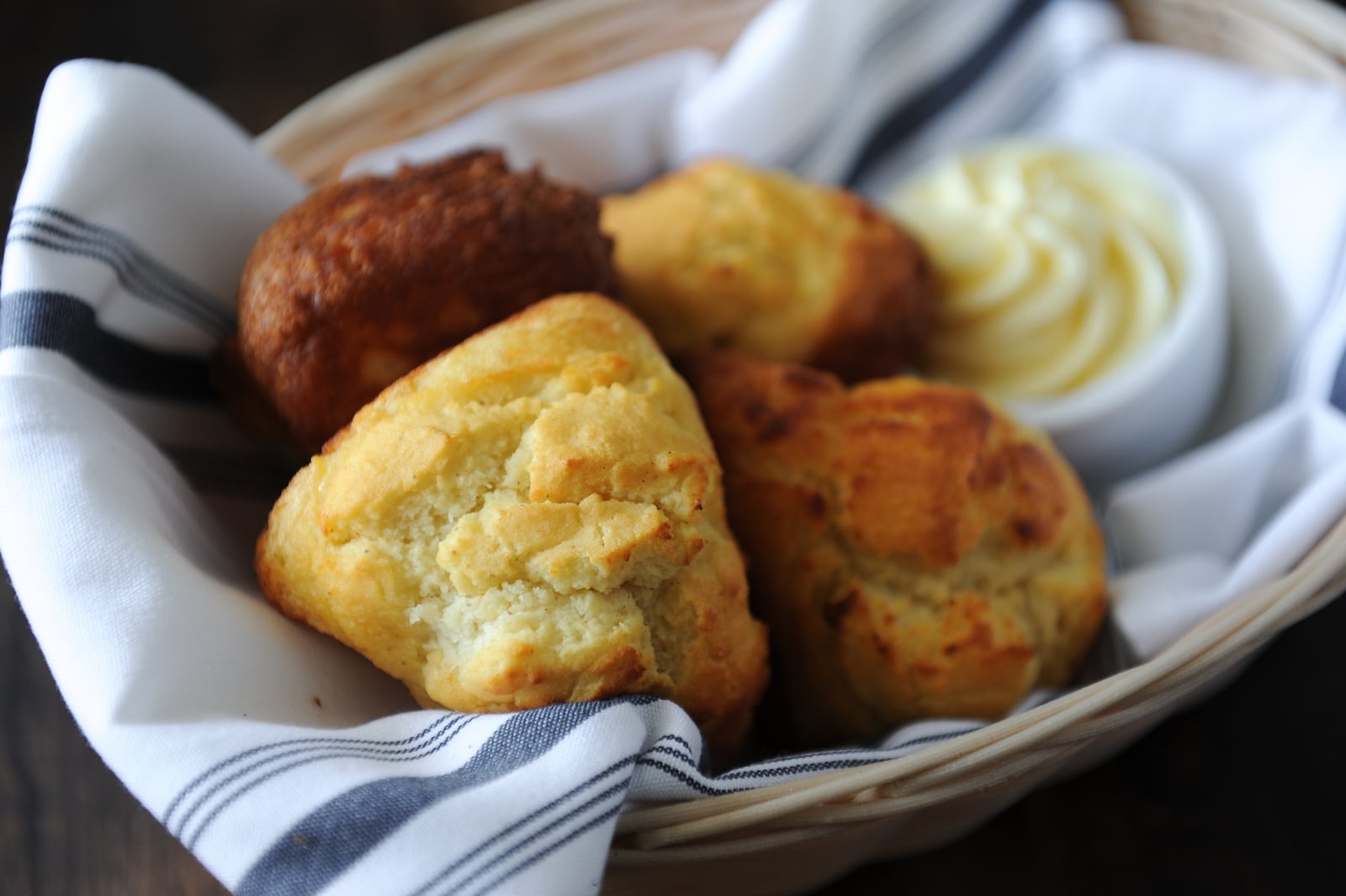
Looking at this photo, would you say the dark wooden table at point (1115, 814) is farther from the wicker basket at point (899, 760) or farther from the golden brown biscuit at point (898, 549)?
the golden brown biscuit at point (898, 549)

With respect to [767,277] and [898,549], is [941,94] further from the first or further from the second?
[898,549]

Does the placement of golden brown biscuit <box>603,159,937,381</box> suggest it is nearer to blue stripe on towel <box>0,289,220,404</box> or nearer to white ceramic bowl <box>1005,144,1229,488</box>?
white ceramic bowl <box>1005,144,1229,488</box>

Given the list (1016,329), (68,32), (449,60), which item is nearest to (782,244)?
(1016,329)

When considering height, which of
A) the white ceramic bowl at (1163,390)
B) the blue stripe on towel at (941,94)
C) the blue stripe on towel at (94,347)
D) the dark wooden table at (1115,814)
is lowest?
the dark wooden table at (1115,814)

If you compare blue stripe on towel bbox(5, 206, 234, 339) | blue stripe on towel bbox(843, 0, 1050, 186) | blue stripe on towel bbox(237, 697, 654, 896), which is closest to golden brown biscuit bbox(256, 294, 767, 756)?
blue stripe on towel bbox(237, 697, 654, 896)

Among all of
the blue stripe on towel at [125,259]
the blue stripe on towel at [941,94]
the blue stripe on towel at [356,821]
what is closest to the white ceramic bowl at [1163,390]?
the blue stripe on towel at [941,94]

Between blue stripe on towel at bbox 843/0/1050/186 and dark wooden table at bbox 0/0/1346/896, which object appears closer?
dark wooden table at bbox 0/0/1346/896

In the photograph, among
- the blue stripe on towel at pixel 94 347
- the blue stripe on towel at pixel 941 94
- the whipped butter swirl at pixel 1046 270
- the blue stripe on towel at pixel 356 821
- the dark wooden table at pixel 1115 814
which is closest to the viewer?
the blue stripe on towel at pixel 356 821
